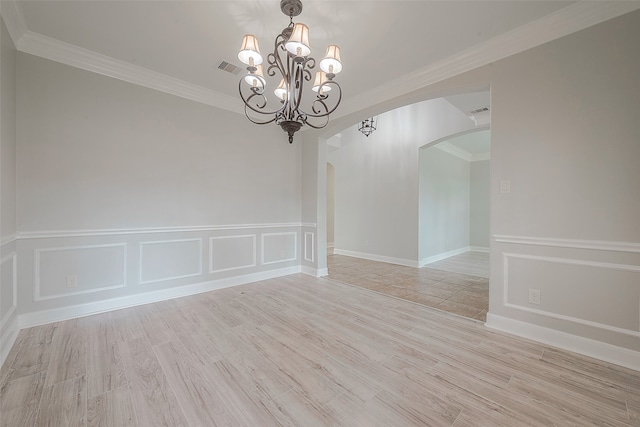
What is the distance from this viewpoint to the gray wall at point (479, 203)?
7.54 metres

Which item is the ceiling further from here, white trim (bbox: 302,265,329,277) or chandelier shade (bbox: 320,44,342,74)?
white trim (bbox: 302,265,329,277)

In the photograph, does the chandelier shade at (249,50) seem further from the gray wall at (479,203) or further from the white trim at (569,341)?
the gray wall at (479,203)

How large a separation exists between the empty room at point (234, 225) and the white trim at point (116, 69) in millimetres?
22

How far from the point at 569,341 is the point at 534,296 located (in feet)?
1.30

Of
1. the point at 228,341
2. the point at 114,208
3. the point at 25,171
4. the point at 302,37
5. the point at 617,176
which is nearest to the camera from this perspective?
the point at 302,37

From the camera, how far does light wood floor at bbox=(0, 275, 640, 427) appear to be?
1404 mm

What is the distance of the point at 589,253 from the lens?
80.0 inches

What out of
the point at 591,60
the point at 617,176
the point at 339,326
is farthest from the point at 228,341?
the point at 591,60

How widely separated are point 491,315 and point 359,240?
12.8ft

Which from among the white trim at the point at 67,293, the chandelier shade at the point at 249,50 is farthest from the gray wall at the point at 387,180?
the white trim at the point at 67,293

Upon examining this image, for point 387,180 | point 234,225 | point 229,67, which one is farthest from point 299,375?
point 387,180

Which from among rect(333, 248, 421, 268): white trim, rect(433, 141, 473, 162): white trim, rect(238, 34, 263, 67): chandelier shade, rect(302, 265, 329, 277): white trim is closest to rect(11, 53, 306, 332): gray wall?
rect(302, 265, 329, 277): white trim

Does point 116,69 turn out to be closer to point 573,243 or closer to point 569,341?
point 573,243

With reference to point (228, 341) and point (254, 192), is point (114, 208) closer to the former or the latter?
point (254, 192)
